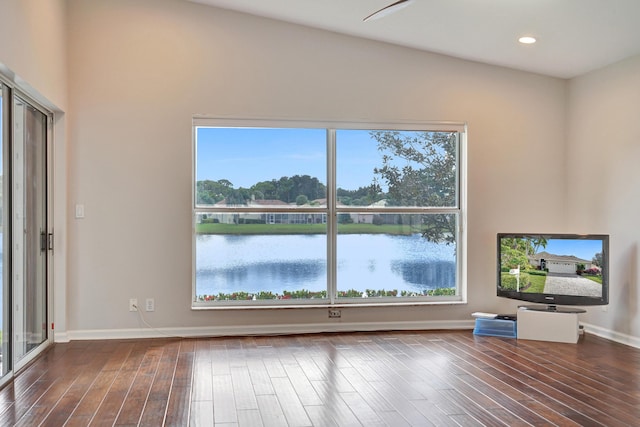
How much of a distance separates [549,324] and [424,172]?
6.07 feet

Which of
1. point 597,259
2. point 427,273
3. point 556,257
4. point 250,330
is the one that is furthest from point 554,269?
point 250,330

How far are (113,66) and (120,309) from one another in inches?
86.1

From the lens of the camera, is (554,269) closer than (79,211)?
No

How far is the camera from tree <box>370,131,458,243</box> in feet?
20.5

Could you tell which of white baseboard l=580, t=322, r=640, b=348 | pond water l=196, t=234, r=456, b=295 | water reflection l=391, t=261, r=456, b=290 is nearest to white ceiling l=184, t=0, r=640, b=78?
pond water l=196, t=234, r=456, b=295

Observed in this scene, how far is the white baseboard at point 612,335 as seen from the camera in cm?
541

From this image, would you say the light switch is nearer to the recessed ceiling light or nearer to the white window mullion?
the white window mullion

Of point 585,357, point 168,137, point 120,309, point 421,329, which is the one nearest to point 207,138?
point 168,137

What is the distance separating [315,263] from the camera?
20.0 ft

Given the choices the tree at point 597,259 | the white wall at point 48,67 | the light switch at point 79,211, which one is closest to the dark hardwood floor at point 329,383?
the tree at point 597,259

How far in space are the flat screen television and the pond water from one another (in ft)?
1.97

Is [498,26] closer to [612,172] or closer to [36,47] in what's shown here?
[612,172]

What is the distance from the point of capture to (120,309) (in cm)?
568

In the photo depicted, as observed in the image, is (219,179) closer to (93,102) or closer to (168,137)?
(168,137)
